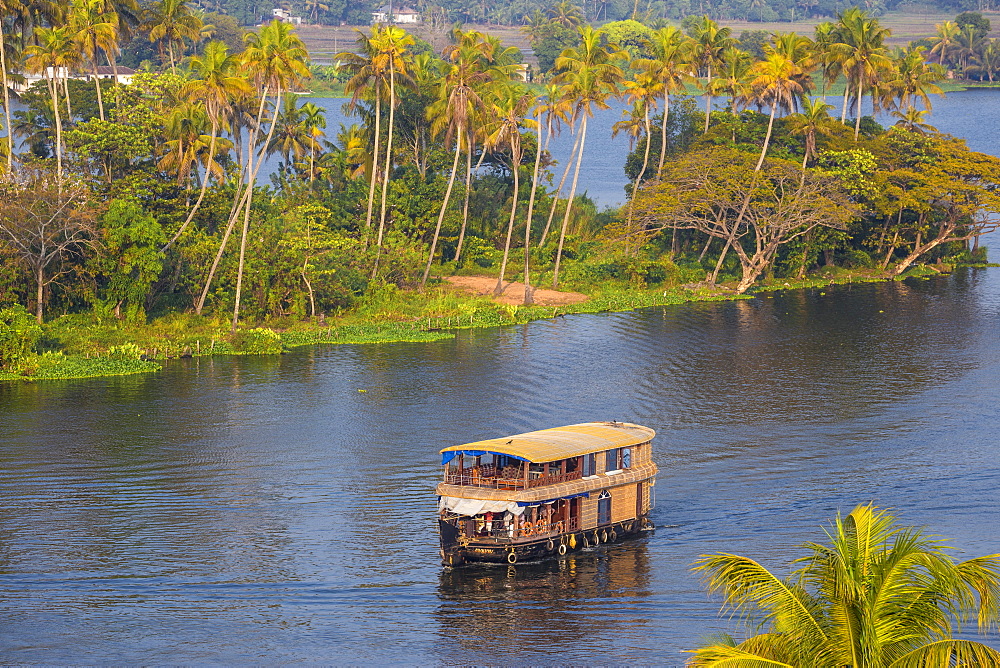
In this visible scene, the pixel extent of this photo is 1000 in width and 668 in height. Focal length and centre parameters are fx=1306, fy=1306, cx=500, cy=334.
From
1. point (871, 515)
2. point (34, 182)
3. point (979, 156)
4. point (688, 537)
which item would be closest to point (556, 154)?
point (979, 156)

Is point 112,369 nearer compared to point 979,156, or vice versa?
point 112,369

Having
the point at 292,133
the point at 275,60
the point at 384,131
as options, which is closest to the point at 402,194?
the point at 384,131

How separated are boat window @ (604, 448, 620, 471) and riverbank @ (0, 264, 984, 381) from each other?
98.3 feet

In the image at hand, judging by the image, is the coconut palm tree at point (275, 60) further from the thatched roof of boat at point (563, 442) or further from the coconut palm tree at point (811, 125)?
the coconut palm tree at point (811, 125)

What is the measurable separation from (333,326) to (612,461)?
33611mm

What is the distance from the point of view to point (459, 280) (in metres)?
85.1

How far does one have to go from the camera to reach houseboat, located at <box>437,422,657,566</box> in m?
38.8

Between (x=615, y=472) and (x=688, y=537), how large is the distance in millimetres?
3277

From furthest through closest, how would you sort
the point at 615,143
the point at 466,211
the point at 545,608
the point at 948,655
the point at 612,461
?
the point at 615,143 → the point at 466,211 → the point at 612,461 → the point at 545,608 → the point at 948,655

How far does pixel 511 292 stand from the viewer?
8212 cm

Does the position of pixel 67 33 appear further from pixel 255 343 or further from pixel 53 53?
pixel 255 343

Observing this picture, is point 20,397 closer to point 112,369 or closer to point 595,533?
point 112,369

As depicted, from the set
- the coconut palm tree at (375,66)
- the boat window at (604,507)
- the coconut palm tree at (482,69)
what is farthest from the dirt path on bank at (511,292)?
the boat window at (604,507)

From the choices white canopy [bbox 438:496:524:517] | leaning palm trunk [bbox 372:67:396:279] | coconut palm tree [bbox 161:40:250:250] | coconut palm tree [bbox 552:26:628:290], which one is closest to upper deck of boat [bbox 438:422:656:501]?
white canopy [bbox 438:496:524:517]
